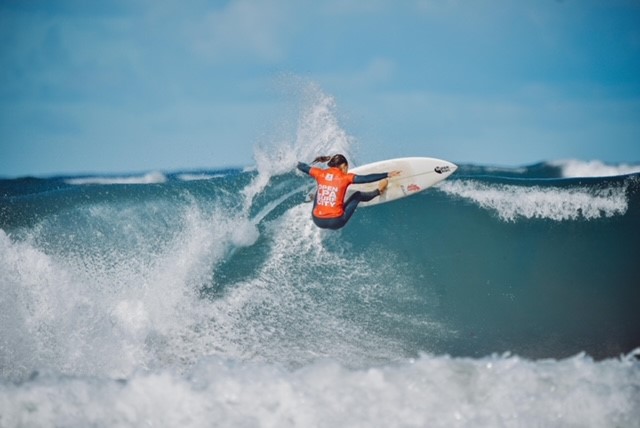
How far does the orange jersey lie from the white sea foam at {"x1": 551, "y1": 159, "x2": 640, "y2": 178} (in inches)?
320

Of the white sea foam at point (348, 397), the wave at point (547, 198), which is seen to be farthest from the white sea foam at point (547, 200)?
the white sea foam at point (348, 397)

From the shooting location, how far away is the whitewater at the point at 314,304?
3.46 metres

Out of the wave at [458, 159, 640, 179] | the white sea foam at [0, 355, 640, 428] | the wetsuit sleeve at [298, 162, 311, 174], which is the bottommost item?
the white sea foam at [0, 355, 640, 428]

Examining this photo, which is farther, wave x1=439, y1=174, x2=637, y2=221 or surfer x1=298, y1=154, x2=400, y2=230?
wave x1=439, y1=174, x2=637, y2=221

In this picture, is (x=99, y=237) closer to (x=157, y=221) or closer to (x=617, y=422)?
(x=157, y=221)

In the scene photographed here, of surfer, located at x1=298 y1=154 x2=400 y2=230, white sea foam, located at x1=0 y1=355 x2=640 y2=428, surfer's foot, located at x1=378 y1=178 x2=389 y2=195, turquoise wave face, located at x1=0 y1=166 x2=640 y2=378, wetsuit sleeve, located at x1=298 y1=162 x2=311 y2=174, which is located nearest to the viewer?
white sea foam, located at x1=0 y1=355 x2=640 y2=428

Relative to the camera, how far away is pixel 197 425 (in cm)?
338

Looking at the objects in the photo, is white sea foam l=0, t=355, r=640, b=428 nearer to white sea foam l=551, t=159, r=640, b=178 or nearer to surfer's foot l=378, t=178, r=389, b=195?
surfer's foot l=378, t=178, r=389, b=195

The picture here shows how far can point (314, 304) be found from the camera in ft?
21.8

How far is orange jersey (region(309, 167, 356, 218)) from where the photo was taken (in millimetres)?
6855

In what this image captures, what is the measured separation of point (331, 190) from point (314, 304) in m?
1.47

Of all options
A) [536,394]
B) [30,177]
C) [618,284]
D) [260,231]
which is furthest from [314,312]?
[30,177]

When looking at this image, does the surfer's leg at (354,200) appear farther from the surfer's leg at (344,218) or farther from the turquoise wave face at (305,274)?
the turquoise wave face at (305,274)

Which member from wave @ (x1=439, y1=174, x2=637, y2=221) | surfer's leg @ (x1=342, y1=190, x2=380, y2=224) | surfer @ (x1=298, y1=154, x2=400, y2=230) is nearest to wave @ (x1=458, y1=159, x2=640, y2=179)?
wave @ (x1=439, y1=174, x2=637, y2=221)
